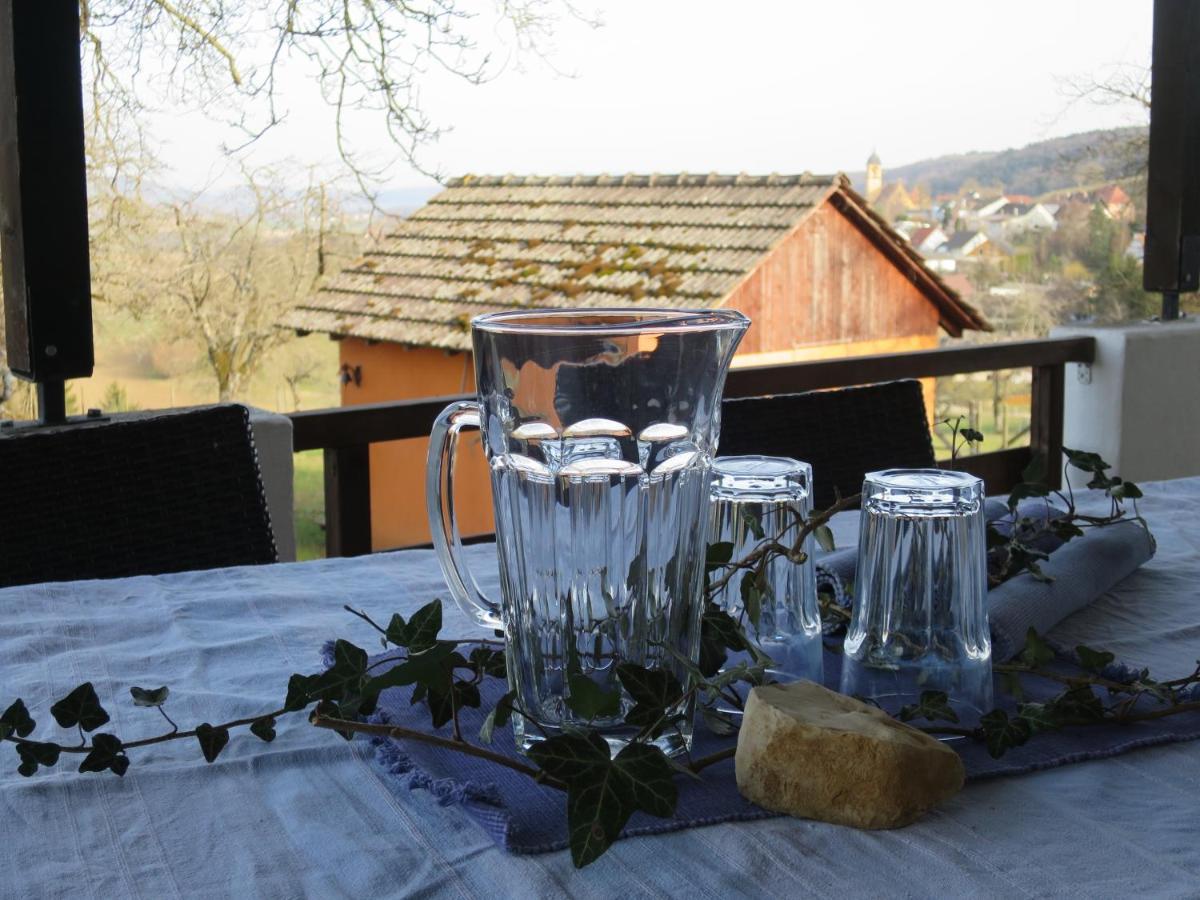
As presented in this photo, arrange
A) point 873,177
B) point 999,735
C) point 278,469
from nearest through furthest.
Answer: point 999,735 < point 278,469 < point 873,177

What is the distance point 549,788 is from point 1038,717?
9.4 inches

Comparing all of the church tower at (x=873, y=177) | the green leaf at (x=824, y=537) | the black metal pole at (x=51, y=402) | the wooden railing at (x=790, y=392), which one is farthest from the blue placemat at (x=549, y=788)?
the church tower at (x=873, y=177)

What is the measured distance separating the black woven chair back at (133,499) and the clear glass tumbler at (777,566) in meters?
0.77

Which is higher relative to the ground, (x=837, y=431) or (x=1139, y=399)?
(x=837, y=431)

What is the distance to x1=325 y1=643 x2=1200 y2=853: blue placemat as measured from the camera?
0.54m

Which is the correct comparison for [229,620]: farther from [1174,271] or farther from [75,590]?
[1174,271]

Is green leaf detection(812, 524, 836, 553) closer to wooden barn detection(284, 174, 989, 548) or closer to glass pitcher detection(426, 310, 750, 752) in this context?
glass pitcher detection(426, 310, 750, 752)

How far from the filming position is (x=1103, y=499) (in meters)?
1.26

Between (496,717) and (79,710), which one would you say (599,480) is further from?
(79,710)

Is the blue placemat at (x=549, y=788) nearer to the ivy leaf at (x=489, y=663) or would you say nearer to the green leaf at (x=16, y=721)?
the ivy leaf at (x=489, y=663)

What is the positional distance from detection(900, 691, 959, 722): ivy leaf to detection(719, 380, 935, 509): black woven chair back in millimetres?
894

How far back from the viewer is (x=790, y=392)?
2.57m

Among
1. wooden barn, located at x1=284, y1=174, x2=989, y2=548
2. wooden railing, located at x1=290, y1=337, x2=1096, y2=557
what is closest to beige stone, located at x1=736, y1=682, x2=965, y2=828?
wooden railing, located at x1=290, y1=337, x2=1096, y2=557

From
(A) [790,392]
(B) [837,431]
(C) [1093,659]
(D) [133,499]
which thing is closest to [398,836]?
(C) [1093,659]
